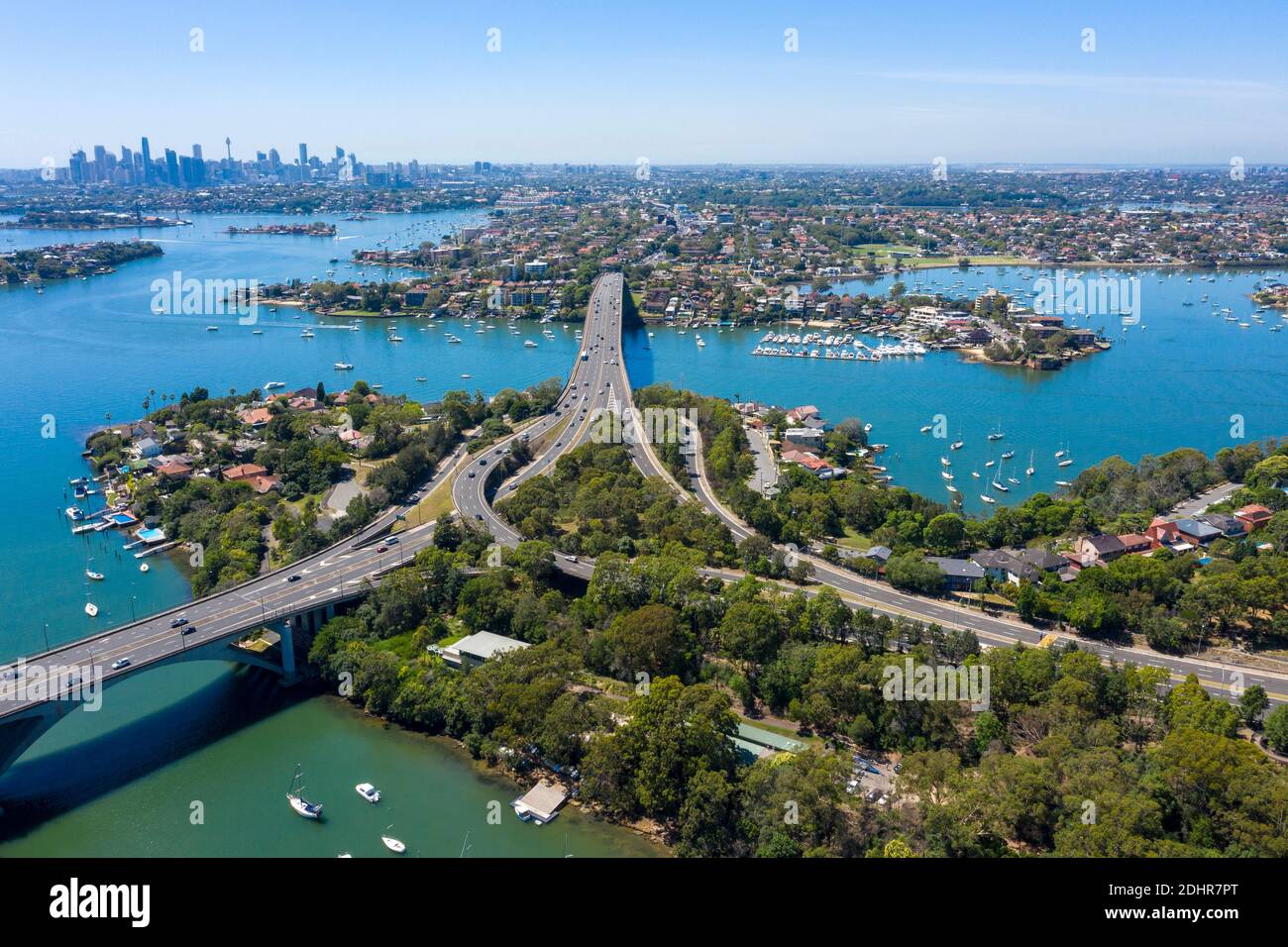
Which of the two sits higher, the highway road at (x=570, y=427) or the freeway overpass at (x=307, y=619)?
the highway road at (x=570, y=427)

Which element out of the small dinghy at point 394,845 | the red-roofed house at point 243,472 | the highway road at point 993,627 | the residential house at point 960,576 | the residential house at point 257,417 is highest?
the residential house at point 257,417

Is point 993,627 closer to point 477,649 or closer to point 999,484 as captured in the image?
point 477,649

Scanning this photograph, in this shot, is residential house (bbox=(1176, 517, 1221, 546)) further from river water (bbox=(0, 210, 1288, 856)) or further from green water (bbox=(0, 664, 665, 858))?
green water (bbox=(0, 664, 665, 858))

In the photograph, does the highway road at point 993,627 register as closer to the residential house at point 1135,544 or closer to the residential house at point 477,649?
the residential house at point 1135,544

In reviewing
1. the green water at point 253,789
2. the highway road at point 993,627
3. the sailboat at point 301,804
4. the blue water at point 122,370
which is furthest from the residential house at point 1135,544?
the blue water at point 122,370

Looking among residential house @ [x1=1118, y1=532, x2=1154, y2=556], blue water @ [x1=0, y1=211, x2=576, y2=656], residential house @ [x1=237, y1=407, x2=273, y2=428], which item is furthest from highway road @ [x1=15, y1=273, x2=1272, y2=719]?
A: residential house @ [x1=237, y1=407, x2=273, y2=428]

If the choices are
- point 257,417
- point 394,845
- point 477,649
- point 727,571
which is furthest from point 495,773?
point 257,417
